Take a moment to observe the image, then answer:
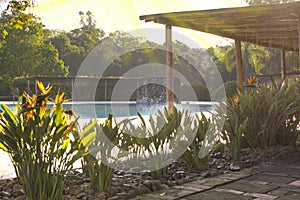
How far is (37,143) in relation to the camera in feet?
9.29

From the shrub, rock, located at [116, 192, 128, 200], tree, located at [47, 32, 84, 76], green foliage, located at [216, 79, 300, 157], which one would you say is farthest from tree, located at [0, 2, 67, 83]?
rock, located at [116, 192, 128, 200]

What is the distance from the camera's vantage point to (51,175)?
3006mm

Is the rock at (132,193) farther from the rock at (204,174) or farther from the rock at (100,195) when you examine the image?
the rock at (204,174)

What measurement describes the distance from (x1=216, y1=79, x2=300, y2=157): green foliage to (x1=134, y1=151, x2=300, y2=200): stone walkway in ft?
3.01

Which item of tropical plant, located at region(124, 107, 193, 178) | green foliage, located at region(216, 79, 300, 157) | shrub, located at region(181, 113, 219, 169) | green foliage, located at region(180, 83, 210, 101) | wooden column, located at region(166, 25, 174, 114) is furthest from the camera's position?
green foliage, located at region(180, 83, 210, 101)

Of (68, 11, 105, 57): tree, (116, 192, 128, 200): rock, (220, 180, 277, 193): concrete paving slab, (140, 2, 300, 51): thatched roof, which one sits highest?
(68, 11, 105, 57): tree

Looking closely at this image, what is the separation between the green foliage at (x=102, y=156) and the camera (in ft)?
11.3

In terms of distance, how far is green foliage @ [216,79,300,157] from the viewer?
17.5 ft

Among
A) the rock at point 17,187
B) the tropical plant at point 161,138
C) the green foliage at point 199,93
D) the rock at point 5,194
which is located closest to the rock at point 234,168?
the tropical plant at point 161,138

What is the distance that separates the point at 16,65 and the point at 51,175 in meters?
22.6

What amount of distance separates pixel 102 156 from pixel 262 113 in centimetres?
277

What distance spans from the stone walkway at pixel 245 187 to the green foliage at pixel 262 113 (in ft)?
3.01

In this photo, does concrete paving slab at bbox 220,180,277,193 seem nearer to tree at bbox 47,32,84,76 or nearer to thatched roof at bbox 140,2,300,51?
thatched roof at bbox 140,2,300,51

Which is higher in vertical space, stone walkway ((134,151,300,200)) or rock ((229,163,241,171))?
rock ((229,163,241,171))
